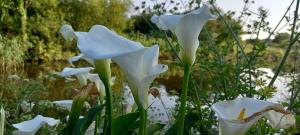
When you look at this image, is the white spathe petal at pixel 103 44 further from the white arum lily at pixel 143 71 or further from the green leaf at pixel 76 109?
the green leaf at pixel 76 109

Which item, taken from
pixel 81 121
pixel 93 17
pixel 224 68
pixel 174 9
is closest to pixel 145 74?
pixel 81 121

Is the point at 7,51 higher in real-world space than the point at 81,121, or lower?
lower

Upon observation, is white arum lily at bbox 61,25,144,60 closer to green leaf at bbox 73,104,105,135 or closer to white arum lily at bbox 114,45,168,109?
white arum lily at bbox 114,45,168,109

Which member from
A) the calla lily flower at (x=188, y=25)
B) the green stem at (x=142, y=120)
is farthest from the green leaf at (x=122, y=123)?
the calla lily flower at (x=188, y=25)

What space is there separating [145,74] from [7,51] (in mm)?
8130

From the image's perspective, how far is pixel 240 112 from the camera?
2.39ft

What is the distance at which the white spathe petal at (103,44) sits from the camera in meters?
0.60

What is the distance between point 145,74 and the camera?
71 centimetres

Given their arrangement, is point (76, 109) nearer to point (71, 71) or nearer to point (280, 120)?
point (71, 71)

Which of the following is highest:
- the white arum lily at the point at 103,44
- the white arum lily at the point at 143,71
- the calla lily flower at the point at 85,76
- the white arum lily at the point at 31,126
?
the white arum lily at the point at 103,44

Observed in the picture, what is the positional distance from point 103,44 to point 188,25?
145 mm

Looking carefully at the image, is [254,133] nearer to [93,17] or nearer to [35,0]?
[35,0]

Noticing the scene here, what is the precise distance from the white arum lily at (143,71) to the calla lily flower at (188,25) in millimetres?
42

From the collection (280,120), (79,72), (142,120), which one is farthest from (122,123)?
(280,120)
